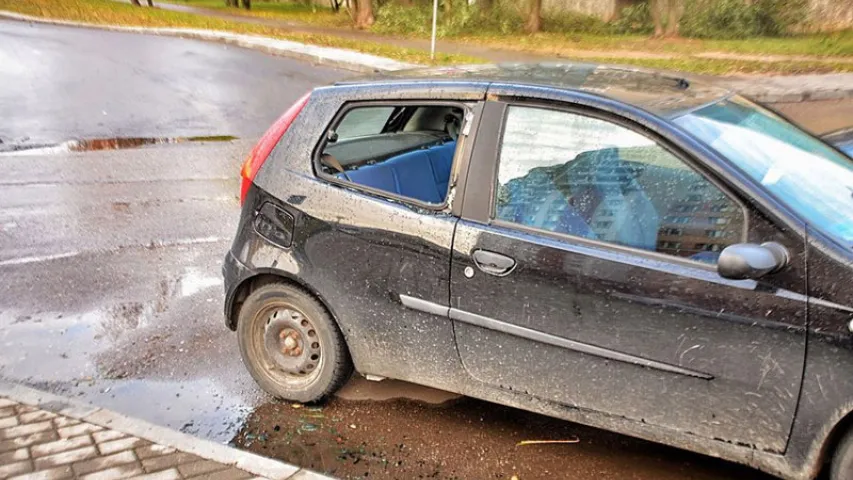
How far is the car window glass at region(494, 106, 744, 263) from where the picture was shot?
2.92 meters

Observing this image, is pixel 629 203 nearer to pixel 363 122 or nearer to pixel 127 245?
pixel 363 122

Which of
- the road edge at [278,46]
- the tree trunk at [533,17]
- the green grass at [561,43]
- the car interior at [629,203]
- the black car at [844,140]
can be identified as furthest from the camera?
the tree trunk at [533,17]

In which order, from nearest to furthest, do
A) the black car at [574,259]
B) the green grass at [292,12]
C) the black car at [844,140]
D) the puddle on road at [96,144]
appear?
the black car at [574,259] → the black car at [844,140] → the puddle on road at [96,144] → the green grass at [292,12]

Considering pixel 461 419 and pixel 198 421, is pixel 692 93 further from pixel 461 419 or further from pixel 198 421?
pixel 198 421

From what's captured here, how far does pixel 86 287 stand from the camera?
5.34m

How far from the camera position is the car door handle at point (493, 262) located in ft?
10.4

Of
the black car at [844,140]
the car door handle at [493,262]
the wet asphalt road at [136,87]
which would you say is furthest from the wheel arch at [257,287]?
the wet asphalt road at [136,87]

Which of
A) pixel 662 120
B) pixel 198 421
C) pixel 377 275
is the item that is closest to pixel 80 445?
pixel 198 421

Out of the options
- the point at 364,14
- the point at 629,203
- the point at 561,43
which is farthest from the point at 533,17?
the point at 629,203

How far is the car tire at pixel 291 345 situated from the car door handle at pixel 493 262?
922mm

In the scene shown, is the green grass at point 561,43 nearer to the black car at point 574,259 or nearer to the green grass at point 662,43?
the green grass at point 662,43

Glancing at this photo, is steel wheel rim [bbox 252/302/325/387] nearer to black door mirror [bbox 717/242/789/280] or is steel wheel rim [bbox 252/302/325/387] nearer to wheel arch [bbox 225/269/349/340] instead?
wheel arch [bbox 225/269/349/340]

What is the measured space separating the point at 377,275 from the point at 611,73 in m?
1.54

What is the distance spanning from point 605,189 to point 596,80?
2.08ft
